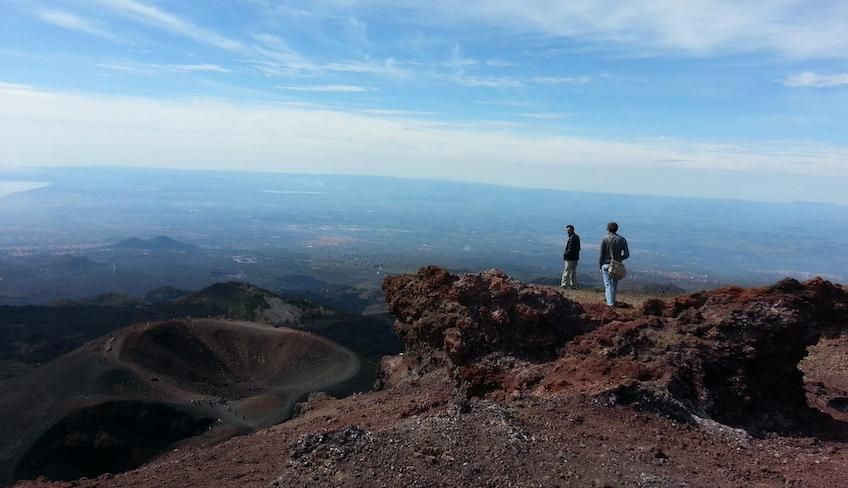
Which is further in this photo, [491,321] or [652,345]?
[491,321]

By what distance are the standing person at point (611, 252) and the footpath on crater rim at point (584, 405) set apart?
97 centimetres

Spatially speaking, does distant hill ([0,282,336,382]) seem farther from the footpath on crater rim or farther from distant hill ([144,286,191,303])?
the footpath on crater rim

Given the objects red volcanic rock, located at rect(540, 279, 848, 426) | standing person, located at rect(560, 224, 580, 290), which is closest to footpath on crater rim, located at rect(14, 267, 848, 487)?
red volcanic rock, located at rect(540, 279, 848, 426)

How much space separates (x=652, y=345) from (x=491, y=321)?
3813mm

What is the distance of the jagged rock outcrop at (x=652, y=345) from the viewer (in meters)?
11.2

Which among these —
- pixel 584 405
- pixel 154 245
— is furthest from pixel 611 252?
pixel 154 245

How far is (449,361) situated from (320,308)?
2659 inches

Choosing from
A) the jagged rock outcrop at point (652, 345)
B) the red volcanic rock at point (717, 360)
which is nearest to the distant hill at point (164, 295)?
the jagged rock outcrop at point (652, 345)

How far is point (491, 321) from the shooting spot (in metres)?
14.4

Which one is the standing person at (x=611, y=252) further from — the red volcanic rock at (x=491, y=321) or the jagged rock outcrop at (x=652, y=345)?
the red volcanic rock at (x=491, y=321)

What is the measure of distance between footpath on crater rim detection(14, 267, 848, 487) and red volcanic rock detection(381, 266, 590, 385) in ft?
0.11

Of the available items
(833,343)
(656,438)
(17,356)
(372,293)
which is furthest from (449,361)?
Result: (372,293)

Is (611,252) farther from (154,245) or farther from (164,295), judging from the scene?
(154,245)

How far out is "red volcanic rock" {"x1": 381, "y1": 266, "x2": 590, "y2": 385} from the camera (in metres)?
14.0
